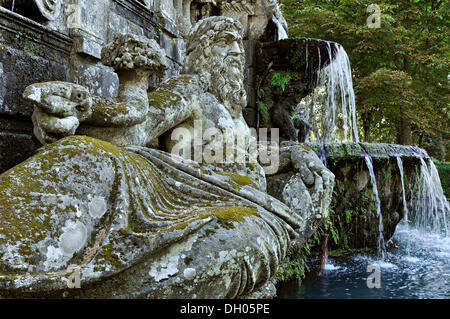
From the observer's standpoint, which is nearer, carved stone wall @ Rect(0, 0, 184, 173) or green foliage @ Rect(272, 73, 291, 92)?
carved stone wall @ Rect(0, 0, 184, 173)

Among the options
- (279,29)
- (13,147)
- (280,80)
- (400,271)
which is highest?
(279,29)

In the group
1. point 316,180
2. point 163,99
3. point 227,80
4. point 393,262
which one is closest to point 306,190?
point 316,180

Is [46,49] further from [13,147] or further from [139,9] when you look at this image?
[139,9]

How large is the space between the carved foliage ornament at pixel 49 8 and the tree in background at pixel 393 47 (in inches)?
362

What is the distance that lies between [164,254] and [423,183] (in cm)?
564

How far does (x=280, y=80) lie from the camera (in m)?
6.75

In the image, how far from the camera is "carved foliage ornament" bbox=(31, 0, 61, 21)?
2.93m

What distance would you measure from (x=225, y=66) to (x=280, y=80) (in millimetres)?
3761

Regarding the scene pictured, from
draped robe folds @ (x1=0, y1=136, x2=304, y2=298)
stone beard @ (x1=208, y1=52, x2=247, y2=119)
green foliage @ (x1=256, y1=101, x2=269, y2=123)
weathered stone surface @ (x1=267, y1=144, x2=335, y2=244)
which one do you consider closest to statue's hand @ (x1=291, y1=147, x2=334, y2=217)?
weathered stone surface @ (x1=267, y1=144, x2=335, y2=244)

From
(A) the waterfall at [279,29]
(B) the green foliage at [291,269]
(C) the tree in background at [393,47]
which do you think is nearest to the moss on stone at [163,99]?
(B) the green foliage at [291,269]

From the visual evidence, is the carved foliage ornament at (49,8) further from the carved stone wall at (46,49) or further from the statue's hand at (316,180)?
the statue's hand at (316,180)

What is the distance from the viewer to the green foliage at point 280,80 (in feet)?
22.2

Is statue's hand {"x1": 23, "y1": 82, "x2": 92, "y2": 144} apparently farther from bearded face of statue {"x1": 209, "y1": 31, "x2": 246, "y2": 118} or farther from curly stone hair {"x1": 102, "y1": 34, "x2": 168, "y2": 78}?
bearded face of statue {"x1": 209, "y1": 31, "x2": 246, "y2": 118}

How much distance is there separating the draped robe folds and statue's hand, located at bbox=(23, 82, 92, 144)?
0.55ft
